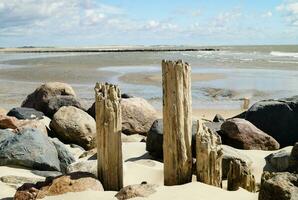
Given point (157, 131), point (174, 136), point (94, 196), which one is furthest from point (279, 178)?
point (157, 131)

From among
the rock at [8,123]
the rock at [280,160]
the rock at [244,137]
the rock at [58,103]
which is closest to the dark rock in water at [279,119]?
the rock at [244,137]

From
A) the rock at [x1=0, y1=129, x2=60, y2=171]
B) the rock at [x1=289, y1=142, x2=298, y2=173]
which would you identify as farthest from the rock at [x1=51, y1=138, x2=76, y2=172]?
the rock at [x1=289, y1=142, x2=298, y2=173]

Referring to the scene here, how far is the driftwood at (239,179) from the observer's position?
707 cm

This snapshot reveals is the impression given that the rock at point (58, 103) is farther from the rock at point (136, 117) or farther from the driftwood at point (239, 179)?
the driftwood at point (239, 179)

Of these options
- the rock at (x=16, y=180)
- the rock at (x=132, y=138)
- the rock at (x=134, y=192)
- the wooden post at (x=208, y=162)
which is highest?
the wooden post at (x=208, y=162)

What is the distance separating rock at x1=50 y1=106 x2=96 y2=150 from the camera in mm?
11656

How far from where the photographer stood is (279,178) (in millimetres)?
5887

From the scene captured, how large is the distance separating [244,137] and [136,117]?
3.44 metres

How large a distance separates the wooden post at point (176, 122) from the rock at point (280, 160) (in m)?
2.35

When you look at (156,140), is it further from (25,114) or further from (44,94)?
(44,94)

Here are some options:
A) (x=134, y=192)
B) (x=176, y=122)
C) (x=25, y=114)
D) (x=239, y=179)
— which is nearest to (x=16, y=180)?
(x=134, y=192)

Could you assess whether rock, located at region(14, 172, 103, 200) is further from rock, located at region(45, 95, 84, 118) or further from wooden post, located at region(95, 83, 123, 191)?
rock, located at region(45, 95, 84, 118)

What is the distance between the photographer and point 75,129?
11.7 m

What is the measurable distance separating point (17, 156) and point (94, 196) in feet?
8.60
